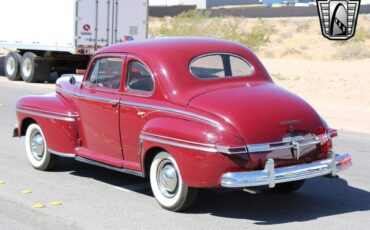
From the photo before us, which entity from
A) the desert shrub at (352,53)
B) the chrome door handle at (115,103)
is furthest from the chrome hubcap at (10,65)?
the chrome door handle at (115,103)

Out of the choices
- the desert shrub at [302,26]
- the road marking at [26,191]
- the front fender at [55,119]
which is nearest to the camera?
the road marking at [26,191]

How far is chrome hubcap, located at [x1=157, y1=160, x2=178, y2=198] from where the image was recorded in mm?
6762

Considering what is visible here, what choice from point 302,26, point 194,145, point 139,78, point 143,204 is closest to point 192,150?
point 194,145

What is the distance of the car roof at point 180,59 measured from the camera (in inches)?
276

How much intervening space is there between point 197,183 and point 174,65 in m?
1.46

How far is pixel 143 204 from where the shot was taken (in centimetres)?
716

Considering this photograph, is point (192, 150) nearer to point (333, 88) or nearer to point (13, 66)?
point (333, 88)

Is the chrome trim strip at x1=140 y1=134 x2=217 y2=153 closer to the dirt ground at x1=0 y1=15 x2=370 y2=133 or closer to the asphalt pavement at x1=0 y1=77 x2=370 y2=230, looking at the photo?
the asphalt pavement at x1=0 y1=77 x2=370 y2=230

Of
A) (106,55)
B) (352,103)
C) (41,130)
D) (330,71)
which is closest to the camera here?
(106,55)

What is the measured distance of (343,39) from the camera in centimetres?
4084

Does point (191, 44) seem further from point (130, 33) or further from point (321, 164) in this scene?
point (130, 33)

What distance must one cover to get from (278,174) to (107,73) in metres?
2.65

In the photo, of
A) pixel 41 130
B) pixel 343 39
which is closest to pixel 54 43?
pixel 41 130

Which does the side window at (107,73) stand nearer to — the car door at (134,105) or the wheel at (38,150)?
the car door at (134,105)
